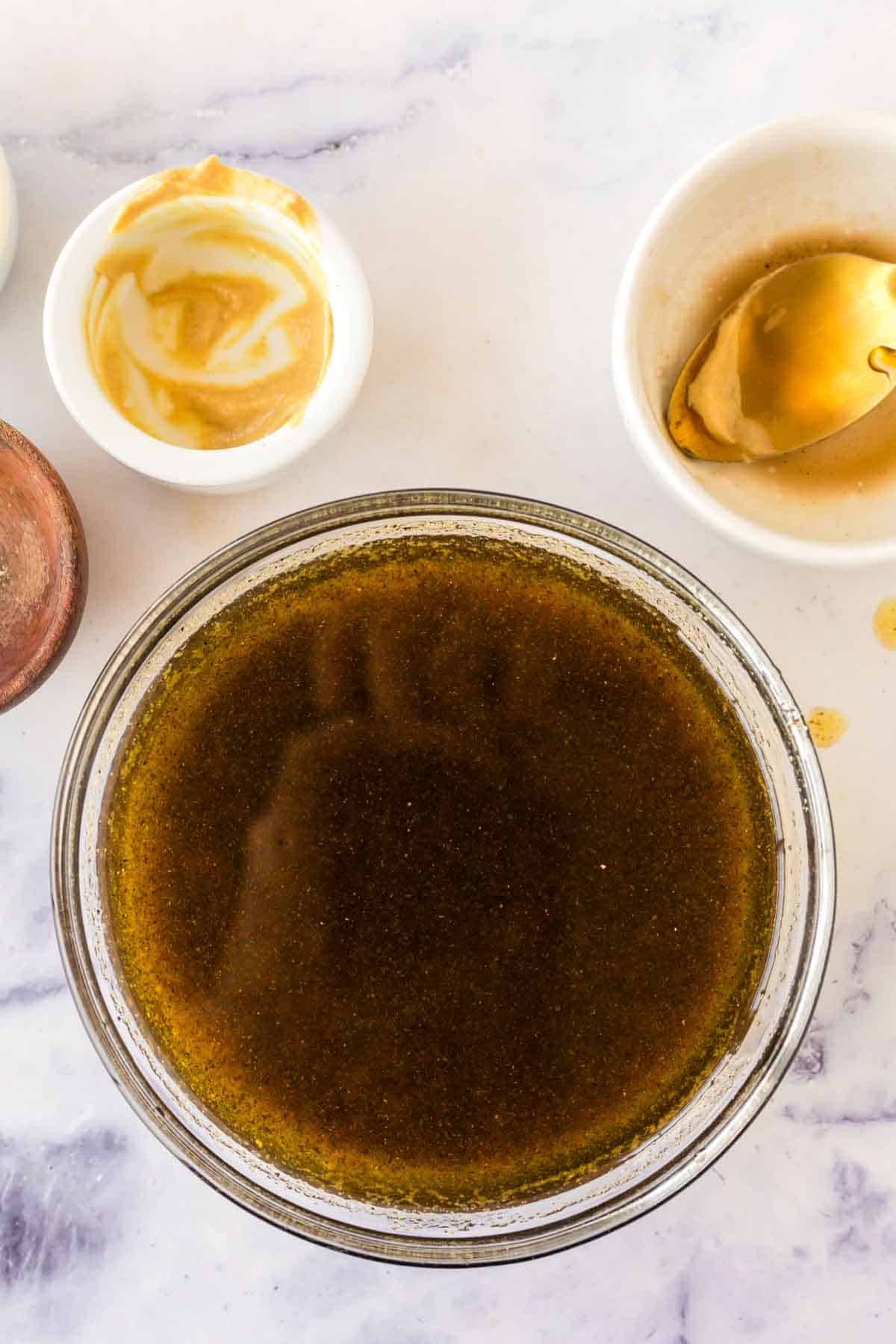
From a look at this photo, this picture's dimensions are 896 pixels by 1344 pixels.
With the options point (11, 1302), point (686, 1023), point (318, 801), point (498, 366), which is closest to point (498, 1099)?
point (686, 1023)

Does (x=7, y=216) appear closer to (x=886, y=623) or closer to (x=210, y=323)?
(x=210, y=323)

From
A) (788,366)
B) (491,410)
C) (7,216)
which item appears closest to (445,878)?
(491,410)

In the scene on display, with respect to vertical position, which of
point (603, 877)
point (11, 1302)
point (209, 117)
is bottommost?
Answer: point (11, 1302)

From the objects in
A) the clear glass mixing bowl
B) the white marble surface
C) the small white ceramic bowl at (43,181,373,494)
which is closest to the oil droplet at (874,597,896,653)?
the white marble surface

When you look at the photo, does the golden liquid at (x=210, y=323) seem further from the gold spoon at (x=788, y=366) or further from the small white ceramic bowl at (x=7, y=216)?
the gold spoon at (x=788, y=366)

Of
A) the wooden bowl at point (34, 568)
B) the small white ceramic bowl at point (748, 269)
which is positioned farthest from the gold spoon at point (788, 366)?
the wooden bowl at point (34, 568)

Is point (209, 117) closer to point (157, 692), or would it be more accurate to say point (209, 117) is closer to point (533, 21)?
point (533, 21)

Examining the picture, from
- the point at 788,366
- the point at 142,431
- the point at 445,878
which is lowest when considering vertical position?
the point at 445,878
